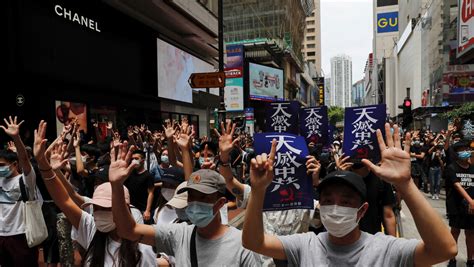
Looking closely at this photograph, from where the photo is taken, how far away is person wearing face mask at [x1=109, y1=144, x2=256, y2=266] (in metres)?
2.37

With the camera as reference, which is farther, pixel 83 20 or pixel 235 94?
pixel 235 94

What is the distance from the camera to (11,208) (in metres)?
4.40

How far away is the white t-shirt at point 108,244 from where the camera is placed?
2.66 meters

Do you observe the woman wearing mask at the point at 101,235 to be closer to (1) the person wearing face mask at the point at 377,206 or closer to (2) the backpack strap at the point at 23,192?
(2) the backpack strap at the point at 23,192

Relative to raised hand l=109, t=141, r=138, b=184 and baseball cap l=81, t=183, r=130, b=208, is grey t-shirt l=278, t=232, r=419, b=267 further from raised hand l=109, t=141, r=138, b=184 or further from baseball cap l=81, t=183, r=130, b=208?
baseball cap l=81, t=183, r=130, b=208

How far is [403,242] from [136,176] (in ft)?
12.7

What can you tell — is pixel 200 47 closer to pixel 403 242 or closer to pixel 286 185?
pixel 286 185

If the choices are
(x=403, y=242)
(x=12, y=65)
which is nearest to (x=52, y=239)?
(x=403, y=242)

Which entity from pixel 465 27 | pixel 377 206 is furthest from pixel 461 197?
pixel 465 27

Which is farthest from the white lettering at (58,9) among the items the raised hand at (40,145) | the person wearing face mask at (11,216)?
the raised hand at (40,145)

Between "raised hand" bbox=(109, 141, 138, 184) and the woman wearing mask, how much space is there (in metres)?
0.36

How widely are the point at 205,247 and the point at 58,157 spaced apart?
1.66 metres

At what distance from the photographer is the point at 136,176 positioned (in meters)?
5.25

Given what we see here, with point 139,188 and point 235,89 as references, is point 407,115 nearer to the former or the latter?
point 139,188
